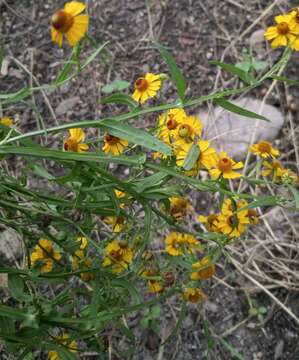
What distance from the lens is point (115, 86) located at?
89.9 inches

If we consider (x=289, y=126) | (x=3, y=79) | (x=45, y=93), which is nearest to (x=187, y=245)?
(x=289, y=126)

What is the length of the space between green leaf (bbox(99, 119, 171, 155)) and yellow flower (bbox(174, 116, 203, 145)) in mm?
179

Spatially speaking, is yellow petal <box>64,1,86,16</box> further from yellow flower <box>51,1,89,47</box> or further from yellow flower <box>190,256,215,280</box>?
yellow flower <box>190,256,215,280</box>

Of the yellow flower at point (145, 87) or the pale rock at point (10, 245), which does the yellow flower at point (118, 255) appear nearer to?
the yellow flower at point (145, 87)

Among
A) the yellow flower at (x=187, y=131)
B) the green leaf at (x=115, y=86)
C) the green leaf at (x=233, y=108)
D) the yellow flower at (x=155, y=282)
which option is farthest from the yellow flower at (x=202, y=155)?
the green leaf at (x=115, y=86)

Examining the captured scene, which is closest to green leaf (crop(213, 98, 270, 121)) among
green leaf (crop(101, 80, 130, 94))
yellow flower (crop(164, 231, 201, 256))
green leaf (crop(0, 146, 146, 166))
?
green leaf (crop(0, 146, 146, 166))

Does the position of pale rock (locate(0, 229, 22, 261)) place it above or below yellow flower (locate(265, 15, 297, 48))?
below

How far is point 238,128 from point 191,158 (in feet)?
3.73

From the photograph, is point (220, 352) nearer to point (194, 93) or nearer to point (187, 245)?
point (187, 245)

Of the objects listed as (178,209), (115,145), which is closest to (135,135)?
(115,145)

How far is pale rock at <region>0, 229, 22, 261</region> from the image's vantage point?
1881mm

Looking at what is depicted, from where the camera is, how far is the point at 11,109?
2.28 meters

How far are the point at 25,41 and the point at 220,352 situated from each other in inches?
60.6

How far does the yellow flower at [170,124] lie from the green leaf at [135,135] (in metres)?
0.17
